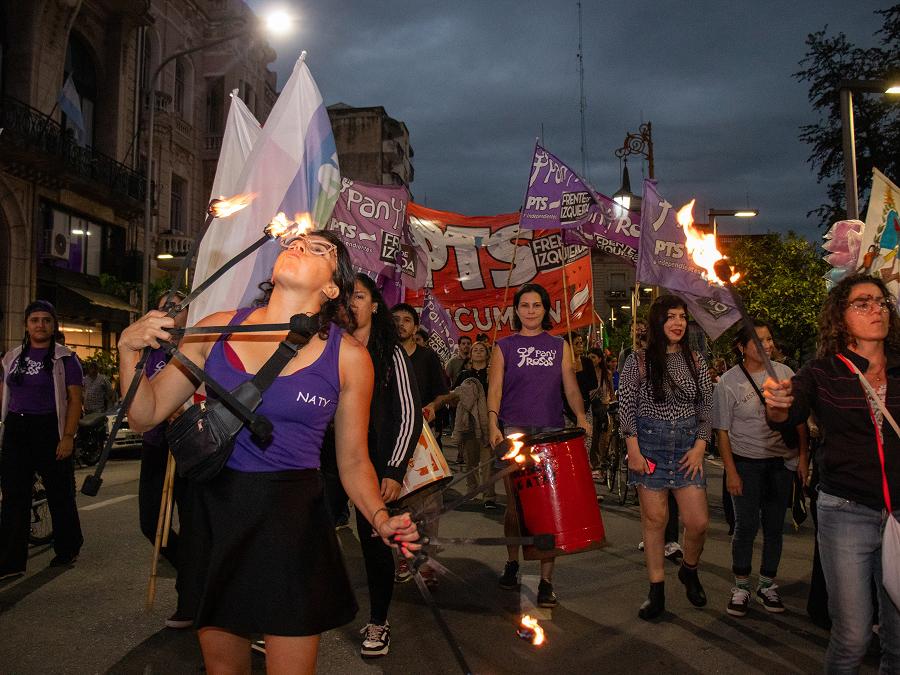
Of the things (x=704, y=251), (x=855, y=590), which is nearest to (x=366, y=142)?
(x=704, y=251)

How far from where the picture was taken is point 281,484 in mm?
2566

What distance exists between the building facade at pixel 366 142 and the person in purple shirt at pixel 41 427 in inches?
2169

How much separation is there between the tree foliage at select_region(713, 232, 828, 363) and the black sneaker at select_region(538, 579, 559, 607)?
1395 cm

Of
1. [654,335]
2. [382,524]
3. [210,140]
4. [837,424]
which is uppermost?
[210,140]

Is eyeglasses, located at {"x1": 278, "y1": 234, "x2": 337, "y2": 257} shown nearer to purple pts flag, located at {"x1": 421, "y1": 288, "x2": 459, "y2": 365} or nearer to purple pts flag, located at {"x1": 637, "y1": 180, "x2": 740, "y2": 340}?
purple pts flag, located at {"x1": 637, "y1": 180, "x2": 740, "y2": 340}

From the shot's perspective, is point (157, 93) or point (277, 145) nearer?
point (277, 145)

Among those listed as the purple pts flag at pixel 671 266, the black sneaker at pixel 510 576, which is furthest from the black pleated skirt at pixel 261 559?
the purple pts flag at pixel 671 266

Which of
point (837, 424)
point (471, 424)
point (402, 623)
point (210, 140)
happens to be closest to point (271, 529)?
point (837, 424)

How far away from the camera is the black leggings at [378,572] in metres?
4.41

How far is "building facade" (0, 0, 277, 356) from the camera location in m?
21.5

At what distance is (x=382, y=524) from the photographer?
8.62 ft

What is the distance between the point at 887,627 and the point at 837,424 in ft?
2.70

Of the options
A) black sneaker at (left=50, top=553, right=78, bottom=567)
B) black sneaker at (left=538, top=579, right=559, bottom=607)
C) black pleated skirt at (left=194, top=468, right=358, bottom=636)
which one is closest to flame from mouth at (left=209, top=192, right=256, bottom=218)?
black pleated skirt at (left=194, top=468, right=358, bottom=636)

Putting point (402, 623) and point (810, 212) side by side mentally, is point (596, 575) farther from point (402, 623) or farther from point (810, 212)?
point (810, 212)
